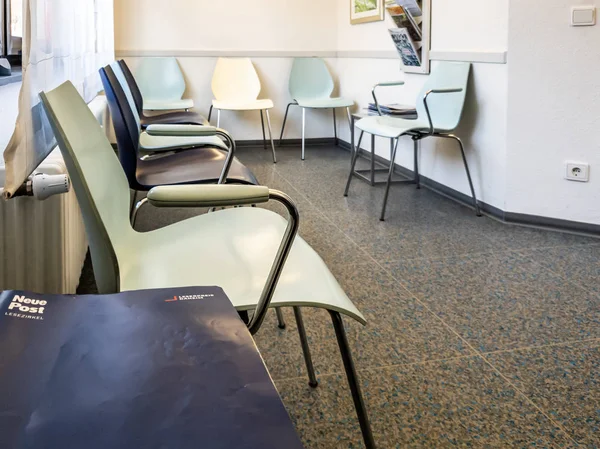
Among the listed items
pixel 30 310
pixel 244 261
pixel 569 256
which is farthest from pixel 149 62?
pixel 30 310

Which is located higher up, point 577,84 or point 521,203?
point 577,84

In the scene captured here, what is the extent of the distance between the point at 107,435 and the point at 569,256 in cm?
250

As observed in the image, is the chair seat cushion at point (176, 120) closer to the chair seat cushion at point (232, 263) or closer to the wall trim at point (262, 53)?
the wall trim at point (262, 53)

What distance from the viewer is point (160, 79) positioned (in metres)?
5.11

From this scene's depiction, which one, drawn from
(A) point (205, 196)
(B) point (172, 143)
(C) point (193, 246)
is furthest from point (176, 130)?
(A) point (205, 196)

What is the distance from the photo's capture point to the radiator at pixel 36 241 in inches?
59.7

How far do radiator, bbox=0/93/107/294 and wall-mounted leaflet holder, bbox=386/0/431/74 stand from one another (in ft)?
8.85

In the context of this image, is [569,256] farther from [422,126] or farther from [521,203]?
[422,126]

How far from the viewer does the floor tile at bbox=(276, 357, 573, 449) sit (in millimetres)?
1347

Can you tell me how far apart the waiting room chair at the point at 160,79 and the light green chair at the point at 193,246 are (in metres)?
3.90

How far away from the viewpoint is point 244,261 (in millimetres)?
1219

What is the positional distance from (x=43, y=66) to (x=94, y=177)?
0.81 metres

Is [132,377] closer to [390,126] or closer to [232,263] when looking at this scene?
[232,263]

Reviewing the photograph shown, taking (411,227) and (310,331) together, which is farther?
(411,227)
